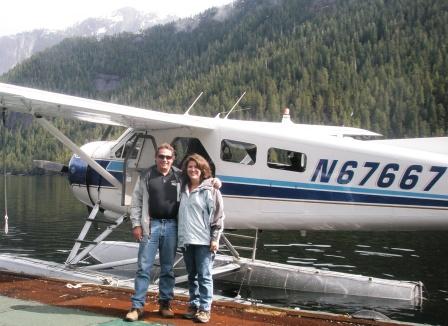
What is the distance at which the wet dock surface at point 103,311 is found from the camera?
5.34 m

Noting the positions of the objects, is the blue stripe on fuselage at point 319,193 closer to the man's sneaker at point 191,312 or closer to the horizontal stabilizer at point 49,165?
the man's sneaker at point 191,312

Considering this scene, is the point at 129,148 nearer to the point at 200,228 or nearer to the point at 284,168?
the point at 284,168

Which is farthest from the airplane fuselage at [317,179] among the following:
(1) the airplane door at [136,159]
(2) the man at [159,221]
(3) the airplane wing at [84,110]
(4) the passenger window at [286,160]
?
(2) the man at [159,221]

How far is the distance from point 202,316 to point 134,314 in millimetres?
680

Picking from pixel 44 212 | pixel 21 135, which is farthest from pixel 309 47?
pixel 44 212

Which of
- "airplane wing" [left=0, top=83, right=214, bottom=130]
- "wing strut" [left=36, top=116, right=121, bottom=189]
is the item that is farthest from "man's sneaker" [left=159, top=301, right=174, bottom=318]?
"wing strut" [left=36, top=116, right=121, bottom=189]

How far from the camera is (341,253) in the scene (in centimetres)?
1666

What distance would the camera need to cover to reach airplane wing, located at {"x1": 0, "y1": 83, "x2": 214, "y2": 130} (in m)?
7.32

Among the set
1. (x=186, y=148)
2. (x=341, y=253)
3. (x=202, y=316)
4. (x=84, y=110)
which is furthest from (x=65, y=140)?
(x=341, y=253)

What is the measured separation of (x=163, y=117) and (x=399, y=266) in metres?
9.07

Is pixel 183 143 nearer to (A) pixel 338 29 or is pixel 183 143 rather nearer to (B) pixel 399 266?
(B) pixel 399 266

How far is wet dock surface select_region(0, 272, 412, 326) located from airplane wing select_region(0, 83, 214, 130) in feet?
8.32

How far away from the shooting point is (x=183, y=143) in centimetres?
861

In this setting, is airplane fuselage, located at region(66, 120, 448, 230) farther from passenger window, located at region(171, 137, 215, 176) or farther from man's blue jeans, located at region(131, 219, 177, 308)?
man's blue jeans, located at region(131, 219, 177, 308)
